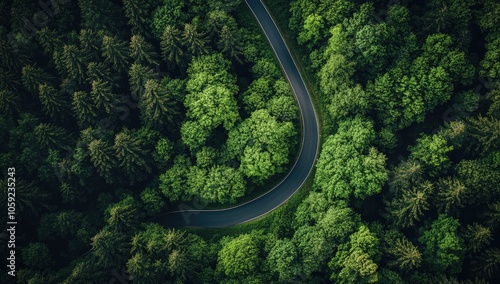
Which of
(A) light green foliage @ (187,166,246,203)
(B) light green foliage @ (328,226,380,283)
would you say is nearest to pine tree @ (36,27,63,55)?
(A) light green foliage @ (187,166,246,203)

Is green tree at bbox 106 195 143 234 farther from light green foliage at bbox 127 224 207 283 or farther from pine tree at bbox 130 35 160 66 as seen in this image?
pine tree at bbox 130 35 160 66

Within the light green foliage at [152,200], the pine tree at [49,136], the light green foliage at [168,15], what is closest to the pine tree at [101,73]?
the pine tree at [49,136]

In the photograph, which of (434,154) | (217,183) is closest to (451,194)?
(434,154)

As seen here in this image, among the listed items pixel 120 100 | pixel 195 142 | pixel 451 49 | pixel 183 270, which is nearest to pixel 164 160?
pixel 195 142

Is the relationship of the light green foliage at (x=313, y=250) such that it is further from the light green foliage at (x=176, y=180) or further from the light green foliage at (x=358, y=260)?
the light green foliage at (x=176, y=180)

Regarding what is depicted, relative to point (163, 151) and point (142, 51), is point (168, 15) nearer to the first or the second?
point (142, 51)

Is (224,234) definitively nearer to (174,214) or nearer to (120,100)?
(174,214)
